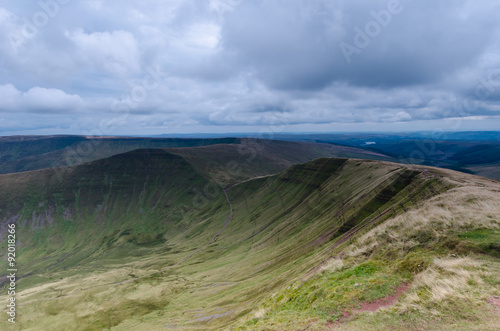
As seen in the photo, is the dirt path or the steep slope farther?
the steep slope

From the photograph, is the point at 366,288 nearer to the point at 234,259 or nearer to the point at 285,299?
the point at 285,299

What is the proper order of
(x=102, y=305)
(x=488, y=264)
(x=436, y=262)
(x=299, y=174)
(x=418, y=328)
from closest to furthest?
(x=418, y=328)
(x=488, y=264)
(x=436, y=262)
(x=102, y=305)
(x=299, y=174)

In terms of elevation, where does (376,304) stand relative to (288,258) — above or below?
above

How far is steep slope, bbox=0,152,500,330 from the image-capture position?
2552cm

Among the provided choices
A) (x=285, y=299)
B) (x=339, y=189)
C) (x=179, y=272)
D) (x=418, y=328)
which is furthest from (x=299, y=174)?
(x=418, y=328)

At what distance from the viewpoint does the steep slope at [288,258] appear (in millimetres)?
25516

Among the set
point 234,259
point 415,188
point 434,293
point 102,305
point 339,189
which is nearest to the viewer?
point 434,293

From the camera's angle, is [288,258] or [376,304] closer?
[376,304]

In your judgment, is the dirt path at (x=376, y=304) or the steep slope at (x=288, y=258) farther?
the steep slope at (x=288, y=258)

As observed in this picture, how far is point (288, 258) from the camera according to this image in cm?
7688

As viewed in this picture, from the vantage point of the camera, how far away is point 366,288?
22594 mm

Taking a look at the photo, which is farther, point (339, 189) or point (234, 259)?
point (339, 189)

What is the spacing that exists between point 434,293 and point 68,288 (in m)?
159

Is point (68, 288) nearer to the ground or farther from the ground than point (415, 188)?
nearer to the ground
